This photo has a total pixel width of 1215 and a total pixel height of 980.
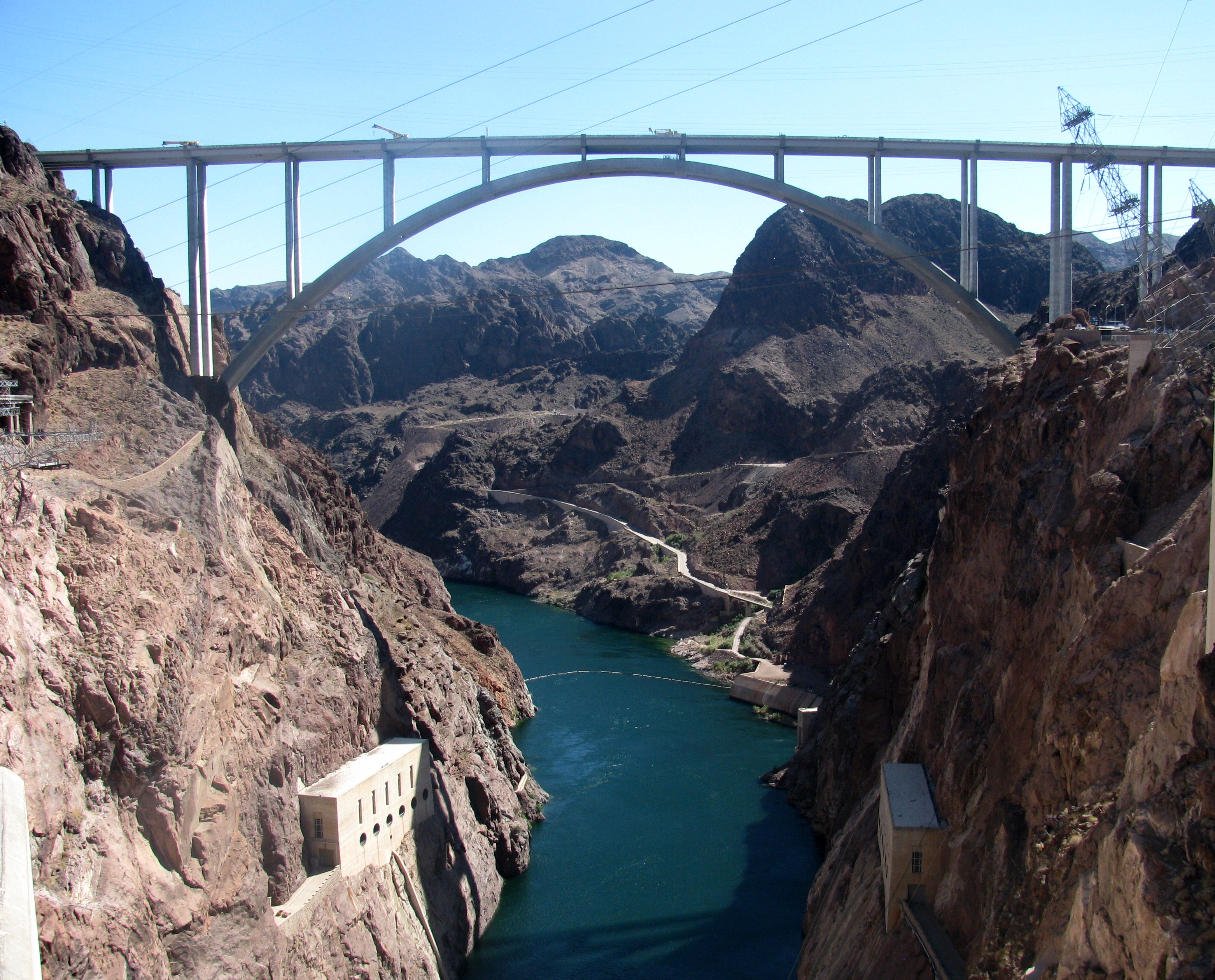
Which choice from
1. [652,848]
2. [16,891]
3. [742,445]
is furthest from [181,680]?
[742,445]

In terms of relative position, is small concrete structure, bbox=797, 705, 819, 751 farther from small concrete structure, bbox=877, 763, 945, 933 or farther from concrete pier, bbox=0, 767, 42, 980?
concrete pier, bbox=0, 767, 42, 980

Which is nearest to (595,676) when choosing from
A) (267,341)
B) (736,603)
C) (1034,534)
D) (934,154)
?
(736,603)

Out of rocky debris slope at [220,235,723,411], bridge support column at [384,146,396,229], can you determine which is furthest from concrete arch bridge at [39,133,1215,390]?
rocky debris slope at [220,235,723,411]

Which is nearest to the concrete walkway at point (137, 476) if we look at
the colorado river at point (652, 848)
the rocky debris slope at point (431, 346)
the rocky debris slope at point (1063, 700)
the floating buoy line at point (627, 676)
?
the colorado river at point (652, 848)

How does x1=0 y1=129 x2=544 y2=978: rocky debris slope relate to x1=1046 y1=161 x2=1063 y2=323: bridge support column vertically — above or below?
below

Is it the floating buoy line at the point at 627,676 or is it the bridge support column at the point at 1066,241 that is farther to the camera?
the floating buoy line at the point at 627,676

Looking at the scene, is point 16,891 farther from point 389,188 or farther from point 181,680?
point 389,188

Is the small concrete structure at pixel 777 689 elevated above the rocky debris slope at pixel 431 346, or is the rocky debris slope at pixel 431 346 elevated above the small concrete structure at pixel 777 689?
the rocky debris slope at pixel 431 346

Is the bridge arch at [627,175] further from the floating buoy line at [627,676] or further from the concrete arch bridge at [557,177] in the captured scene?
the floating buoy line at [627,676]
